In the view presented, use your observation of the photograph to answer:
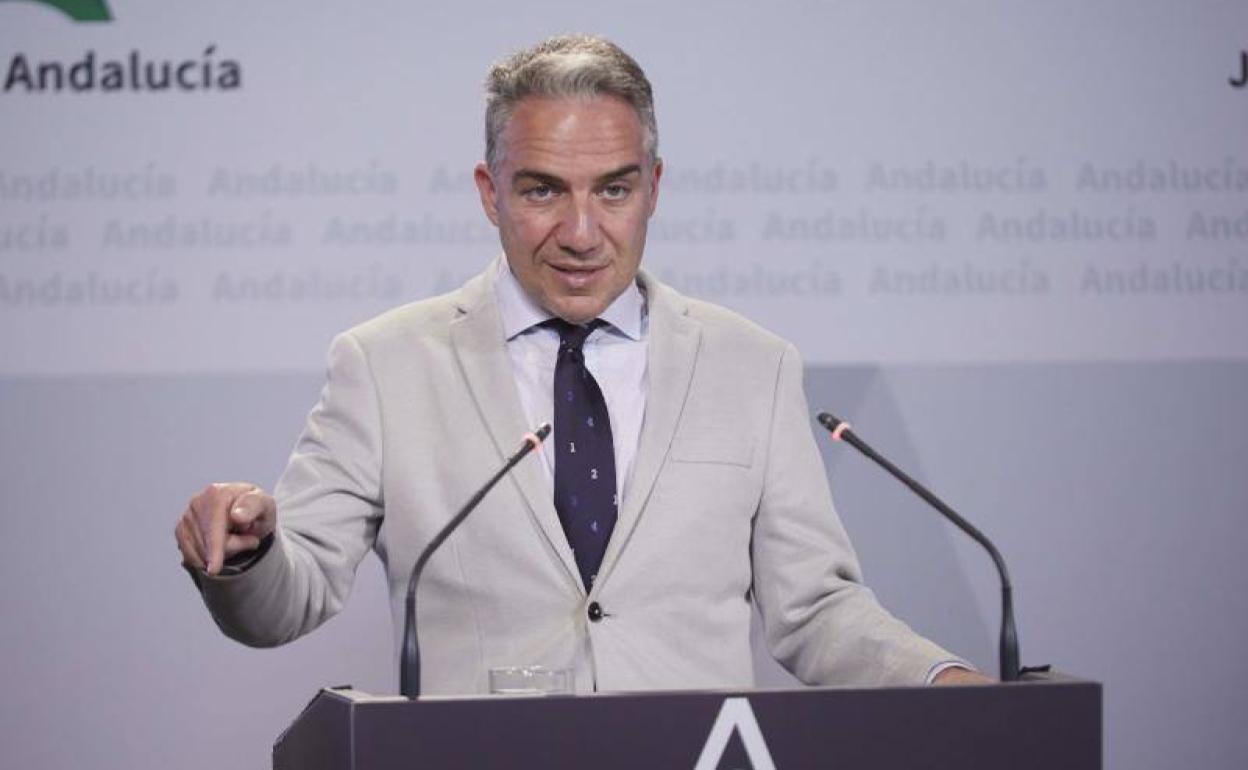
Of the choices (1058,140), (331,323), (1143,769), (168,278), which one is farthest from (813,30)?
(1143,769)

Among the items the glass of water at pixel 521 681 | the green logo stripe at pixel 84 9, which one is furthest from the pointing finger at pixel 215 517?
the green logo stripe at pixel 84 9

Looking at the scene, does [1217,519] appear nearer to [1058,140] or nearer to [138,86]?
[1058,140]

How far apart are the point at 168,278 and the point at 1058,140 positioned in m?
2.01

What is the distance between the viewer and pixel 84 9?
4031 millimetres

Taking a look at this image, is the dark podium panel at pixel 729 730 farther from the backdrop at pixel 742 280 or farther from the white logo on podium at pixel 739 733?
the backdrop at pixel 742 280

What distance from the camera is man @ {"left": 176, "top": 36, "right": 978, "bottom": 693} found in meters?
2.76

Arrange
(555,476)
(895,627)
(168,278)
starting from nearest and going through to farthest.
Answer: (895,627) < (555,476) < (168,278)

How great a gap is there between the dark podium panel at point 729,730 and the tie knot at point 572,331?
95 cm

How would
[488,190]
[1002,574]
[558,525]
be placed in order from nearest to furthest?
[1002,574] → [558,525] → [488,190]

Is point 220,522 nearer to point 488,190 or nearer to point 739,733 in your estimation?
point 739,733

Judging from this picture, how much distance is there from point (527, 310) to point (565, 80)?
38 cm

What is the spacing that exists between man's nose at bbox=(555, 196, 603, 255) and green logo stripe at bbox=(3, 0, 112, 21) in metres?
1.72

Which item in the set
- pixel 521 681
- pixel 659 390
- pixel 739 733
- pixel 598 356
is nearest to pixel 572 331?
pixel 598 356

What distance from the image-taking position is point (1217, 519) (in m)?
4.22
